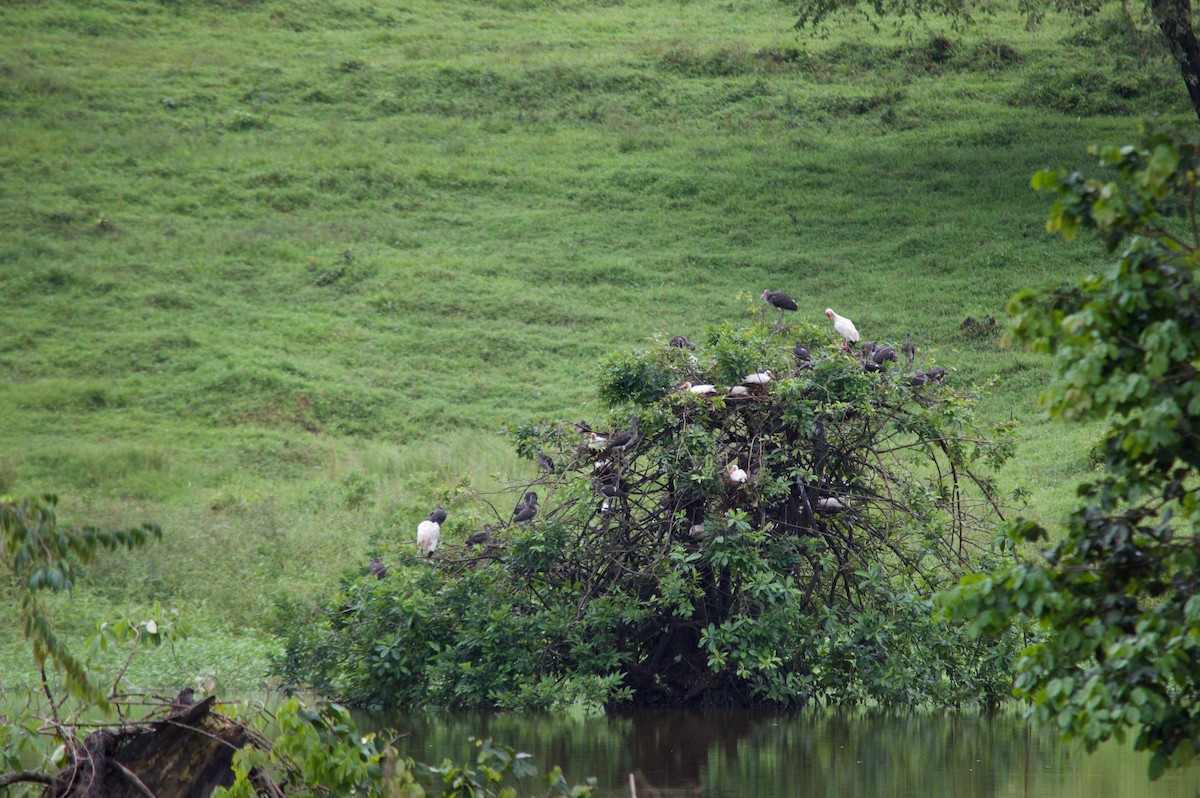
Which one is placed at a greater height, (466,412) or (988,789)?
(988,789)

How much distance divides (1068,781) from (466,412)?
14.0 m

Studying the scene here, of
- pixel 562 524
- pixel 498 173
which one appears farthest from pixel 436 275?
pixel 562 524

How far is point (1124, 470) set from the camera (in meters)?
4.50

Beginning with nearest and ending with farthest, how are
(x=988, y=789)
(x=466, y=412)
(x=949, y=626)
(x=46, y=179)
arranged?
(x=988, y=789) < (x=949, y=626) < (x=466, y=412) < (x=46, y=179)

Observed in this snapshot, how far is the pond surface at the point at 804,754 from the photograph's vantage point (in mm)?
7977

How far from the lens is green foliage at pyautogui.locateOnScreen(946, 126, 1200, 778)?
4.18m

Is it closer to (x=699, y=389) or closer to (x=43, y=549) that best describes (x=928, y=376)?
(x=699, y=389)

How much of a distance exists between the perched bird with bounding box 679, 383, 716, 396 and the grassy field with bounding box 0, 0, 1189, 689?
3337mm

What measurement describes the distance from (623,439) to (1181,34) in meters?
18.1

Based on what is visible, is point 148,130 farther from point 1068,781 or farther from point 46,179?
point 1068,781

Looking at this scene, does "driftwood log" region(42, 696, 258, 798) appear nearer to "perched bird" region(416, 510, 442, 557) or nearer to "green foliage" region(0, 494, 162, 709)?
"green foliage" region(0, 494, 162, 709)

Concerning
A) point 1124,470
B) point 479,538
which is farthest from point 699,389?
point 1124,470

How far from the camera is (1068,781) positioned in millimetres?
8133

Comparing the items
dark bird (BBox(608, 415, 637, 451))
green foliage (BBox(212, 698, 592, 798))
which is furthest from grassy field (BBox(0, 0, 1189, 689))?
green foliage (BBox(212, 698, 592, 798))
